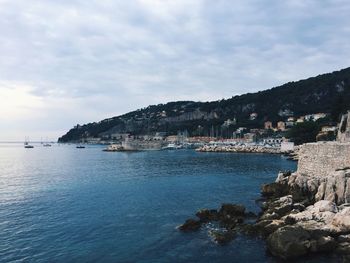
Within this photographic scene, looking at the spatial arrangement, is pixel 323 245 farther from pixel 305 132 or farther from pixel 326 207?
pixel 305 132

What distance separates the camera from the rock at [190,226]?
23.6 metres

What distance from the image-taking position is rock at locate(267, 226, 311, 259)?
59.9ft

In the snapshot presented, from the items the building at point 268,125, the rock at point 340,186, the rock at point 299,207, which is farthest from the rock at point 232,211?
the building at point 268,125

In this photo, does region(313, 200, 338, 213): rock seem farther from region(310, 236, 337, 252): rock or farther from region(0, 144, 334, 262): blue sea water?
region(0, 144, 334, 262): blue sea water

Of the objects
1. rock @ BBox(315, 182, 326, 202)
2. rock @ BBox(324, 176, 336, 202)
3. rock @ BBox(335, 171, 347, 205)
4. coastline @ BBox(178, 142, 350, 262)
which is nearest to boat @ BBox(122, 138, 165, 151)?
coastline @ BBox(178, 142, 350, 262)

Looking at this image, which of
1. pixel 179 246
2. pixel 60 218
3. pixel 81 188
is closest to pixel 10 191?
pixel 81 188

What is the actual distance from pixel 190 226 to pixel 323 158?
1409 cm

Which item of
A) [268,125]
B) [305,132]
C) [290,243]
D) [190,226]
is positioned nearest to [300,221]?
[290,243]

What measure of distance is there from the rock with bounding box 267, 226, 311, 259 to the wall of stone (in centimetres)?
1090

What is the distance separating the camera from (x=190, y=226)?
23828 mm

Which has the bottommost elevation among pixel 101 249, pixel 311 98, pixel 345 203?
pixel 101 249

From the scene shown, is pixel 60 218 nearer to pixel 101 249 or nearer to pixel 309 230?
pixel 101 249

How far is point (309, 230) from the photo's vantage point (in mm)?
19500

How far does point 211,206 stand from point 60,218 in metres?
12.1
